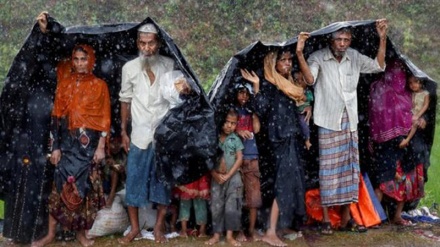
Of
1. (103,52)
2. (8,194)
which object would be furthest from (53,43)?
(8,194)

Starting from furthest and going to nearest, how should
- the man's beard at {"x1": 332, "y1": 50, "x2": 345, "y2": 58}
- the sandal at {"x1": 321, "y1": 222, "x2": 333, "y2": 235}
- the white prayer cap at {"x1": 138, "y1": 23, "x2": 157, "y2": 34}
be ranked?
the sandal at {"x1": 321, "y1": 222, "x2": 333, "y2": 235} → the man's beard at {"x1": 332, "y1": 50, "x2": 345, "y2": 58} → the white prayer cap at {"x1": 138, "y1": 23, "x2": 157, "y2": 34}

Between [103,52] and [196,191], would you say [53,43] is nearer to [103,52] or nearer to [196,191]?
[103,52]

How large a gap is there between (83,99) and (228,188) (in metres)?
1.63

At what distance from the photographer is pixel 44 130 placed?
6.20 meters

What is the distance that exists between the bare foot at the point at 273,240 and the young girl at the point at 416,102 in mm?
1667

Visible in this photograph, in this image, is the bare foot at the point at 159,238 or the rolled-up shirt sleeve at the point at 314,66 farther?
the rolled-up shirt sleeve at the point at 314,66

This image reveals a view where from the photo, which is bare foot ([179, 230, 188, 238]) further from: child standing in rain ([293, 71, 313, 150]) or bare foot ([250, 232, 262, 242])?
child standing in rain ([293, 71, 313, 150])

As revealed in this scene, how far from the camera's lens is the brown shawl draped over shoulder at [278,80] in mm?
6348

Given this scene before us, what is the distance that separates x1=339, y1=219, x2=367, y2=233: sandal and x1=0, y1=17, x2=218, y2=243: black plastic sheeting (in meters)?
1.69

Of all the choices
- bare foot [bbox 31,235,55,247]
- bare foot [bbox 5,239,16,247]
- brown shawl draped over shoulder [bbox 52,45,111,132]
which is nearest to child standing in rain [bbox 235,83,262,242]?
brown shawl draped over shoulder [bbox 52,45,111,132]

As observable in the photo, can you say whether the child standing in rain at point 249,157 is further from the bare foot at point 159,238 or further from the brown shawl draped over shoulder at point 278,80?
the bare foot at point 159,238

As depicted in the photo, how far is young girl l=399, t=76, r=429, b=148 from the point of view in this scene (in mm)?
6781

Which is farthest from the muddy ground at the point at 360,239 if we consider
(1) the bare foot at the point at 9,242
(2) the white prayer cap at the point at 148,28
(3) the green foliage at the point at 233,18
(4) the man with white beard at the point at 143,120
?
(3) the green foliage at the point at 233,18

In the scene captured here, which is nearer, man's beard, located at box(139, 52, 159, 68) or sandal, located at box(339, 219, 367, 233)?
man's beard, located at box(139, 52, 159, 68)
